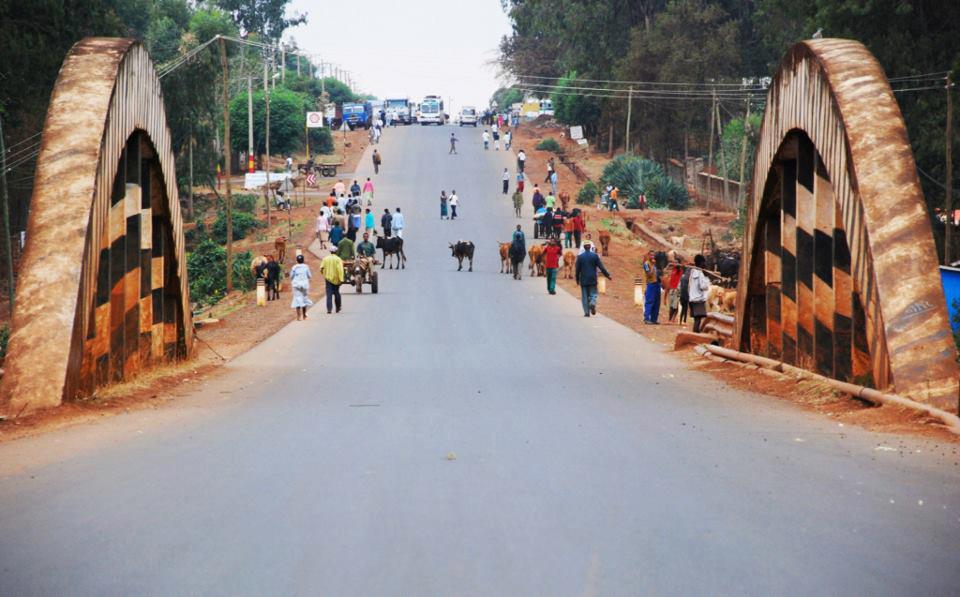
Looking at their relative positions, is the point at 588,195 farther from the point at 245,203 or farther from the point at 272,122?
the point at 272,122

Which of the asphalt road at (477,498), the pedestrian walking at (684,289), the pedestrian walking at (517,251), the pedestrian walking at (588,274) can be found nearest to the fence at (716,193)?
the pedestrian walking at (517,251)

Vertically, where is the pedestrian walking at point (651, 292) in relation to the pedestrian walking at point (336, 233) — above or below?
above

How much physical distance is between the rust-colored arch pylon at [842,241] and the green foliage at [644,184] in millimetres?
50757

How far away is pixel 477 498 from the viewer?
7.73m

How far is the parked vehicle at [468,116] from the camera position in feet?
382

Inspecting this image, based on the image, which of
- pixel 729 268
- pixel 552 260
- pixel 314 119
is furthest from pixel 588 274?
pixel 314 119

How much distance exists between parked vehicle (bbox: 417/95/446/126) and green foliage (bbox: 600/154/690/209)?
4747 centimetres

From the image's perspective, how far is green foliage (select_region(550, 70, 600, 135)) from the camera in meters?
91.9

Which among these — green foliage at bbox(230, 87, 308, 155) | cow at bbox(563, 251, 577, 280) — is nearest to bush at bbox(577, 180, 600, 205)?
green foliage at bbox(230, 87, 308, 155)

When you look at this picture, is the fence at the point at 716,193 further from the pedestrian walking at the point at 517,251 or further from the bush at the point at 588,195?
the pedestrian walking at the point at 517,251

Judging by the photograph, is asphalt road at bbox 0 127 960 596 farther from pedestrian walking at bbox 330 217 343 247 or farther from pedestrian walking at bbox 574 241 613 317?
pedestrian walking at bbox 330 217 343 247

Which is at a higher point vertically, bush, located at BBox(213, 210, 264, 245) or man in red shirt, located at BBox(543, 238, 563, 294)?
man in red shirt, located at BBox(543, 238, 563, 294)

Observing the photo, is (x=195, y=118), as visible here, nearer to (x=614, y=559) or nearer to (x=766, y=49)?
(x=766, y=49)

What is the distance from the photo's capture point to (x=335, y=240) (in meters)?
43.2
